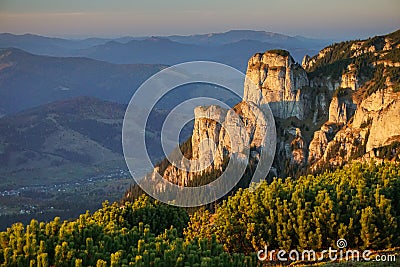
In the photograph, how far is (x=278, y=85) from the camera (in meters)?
188

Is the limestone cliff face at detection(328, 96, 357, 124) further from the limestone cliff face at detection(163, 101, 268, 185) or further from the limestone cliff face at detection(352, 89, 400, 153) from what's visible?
the limestone cliff face at detection(163, 101, 268, 185)

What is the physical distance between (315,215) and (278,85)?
151303 millimetres

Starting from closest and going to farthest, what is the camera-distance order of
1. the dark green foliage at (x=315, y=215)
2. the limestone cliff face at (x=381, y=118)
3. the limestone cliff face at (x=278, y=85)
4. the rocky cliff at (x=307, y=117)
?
the dark green foliage at (x=315, y=215)
the limestone cliff face at (x=381, y=118)
the rocky cliff at (x=307, y=117)
the limestone cliff face at (x=278, y=85)

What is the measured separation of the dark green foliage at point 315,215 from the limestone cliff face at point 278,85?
455ft

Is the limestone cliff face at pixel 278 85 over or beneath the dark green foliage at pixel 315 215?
over

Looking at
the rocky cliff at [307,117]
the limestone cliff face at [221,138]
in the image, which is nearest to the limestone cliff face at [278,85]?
the rocky cliff at [307,117]

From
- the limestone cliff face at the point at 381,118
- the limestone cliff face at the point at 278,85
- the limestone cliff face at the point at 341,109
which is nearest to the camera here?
the limestone cliff face at the point at 381,118

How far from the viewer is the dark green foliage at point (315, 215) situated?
39500 millimetres

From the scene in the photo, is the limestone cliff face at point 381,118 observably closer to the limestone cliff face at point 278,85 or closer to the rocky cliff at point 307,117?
the rocky cliff at point 307,117

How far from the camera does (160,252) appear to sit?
28594mm

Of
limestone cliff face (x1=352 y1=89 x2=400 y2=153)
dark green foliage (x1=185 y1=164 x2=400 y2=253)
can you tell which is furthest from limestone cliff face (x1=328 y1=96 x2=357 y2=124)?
dark green foliage (x1=185 y1=164 x2=400 y2=253)

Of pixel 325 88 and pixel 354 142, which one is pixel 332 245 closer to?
pixel 354 142

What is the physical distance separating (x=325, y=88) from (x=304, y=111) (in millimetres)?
11763

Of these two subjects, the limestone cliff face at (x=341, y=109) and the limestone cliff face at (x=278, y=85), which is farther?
the limestone cliff face at (x=278, y=85)
